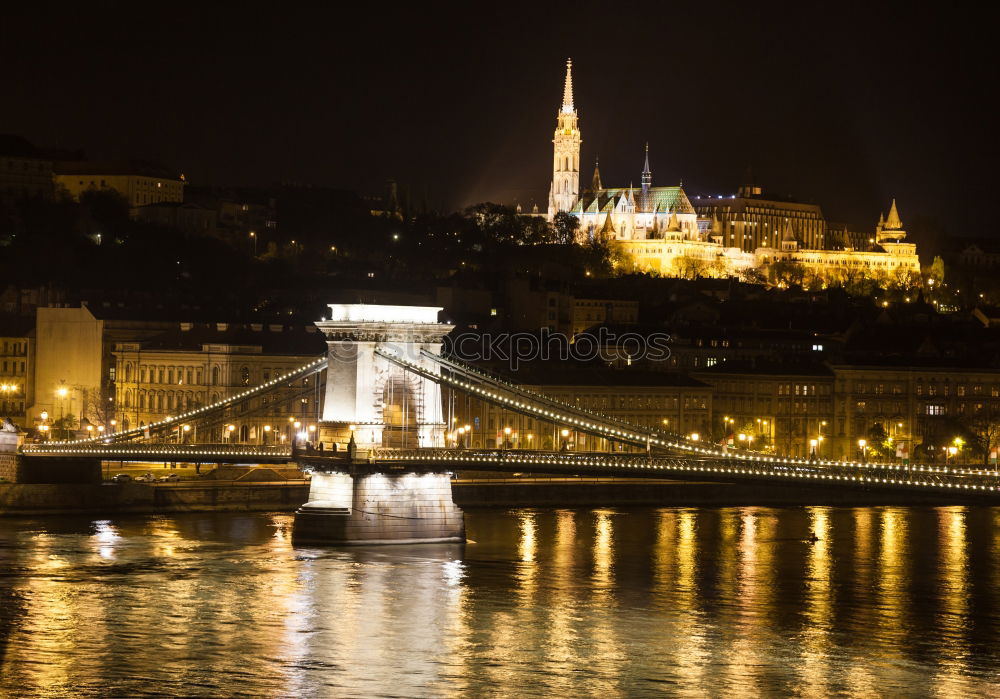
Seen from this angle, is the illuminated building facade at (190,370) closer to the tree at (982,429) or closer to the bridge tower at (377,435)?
the bridge tower at (377,435)

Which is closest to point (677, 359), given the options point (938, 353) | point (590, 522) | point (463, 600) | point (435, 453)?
point (938, 353)

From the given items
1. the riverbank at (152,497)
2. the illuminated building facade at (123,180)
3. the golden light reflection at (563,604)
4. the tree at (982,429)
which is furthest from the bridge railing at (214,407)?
the illuminated building facade at (123,180)

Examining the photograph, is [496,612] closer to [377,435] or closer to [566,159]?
[377,435]

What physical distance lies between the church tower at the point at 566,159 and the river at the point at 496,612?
293 ft

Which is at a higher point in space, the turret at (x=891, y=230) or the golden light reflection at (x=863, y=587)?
the turret at (x=891, y=230)

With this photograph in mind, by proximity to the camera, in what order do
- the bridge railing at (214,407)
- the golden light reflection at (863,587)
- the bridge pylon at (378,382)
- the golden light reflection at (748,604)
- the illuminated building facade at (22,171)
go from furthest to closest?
the illuminated building facade at (22,171), the bridge railing at (214,407), the bridge pylon at (378,382), the golden light reflection at (748,604), the golden light reflection at (863,587)

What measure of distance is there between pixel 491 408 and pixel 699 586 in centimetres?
2184

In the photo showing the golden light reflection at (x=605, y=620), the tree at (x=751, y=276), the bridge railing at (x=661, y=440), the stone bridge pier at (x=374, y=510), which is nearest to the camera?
the golden light reflection at (x=605, y=620)

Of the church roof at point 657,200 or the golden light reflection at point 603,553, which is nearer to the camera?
the golden light reflection at point 603,553

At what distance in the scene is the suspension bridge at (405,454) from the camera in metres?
34.6

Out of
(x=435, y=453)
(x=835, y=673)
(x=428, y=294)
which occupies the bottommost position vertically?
(x=835, y=673)

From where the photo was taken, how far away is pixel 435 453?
36.9m

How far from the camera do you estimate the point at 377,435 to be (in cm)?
3791

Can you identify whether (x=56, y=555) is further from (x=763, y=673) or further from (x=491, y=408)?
(x=491, y=408)
